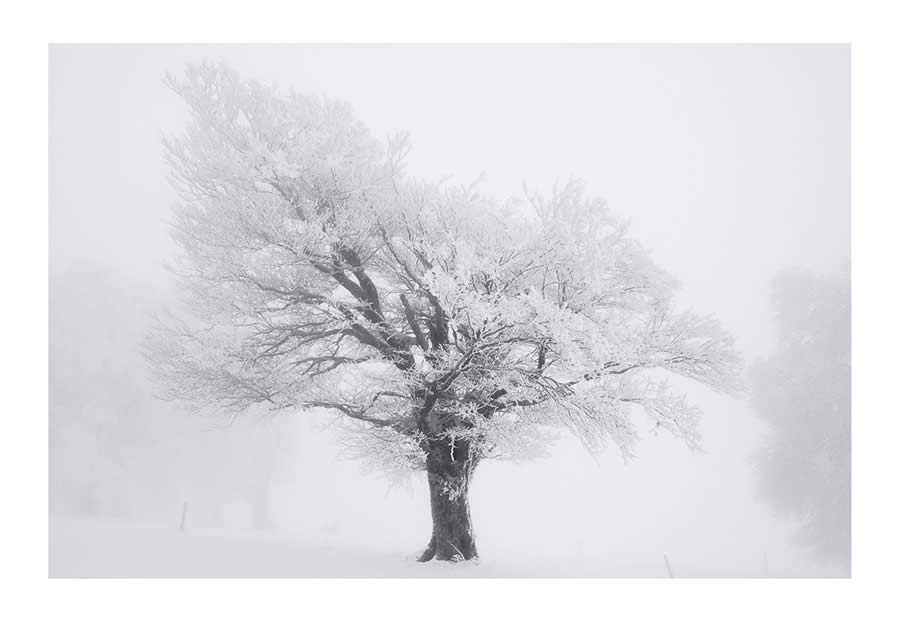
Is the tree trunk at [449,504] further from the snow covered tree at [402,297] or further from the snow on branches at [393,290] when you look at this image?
the snow on branches at [393,290]

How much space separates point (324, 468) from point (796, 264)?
97.3 feet

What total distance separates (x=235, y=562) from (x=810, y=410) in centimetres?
1483

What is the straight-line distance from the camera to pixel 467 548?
32.0 feet

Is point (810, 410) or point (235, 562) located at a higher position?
point (810, 410)

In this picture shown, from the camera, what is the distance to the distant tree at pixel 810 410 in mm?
14789

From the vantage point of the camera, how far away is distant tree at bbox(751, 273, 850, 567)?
14.8 meters

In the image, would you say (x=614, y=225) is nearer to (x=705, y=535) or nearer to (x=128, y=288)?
(x=128, y=288)

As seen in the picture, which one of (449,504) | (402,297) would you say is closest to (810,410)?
(449,504)

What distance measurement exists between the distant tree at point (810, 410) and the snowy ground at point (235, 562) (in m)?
6.34

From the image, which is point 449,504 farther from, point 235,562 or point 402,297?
point 402,297

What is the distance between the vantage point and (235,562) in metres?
8.97

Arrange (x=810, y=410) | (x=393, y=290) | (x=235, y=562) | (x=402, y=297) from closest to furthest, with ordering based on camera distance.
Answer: (x=235, y=562) → (x=402, y=297) → (x=393, y=290) → (x=810, y=410)

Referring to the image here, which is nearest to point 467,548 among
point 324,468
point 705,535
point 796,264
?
point 796,264

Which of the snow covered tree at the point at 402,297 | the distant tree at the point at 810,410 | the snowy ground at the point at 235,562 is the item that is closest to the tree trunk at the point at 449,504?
the snow covered tree at the point at 402,297
